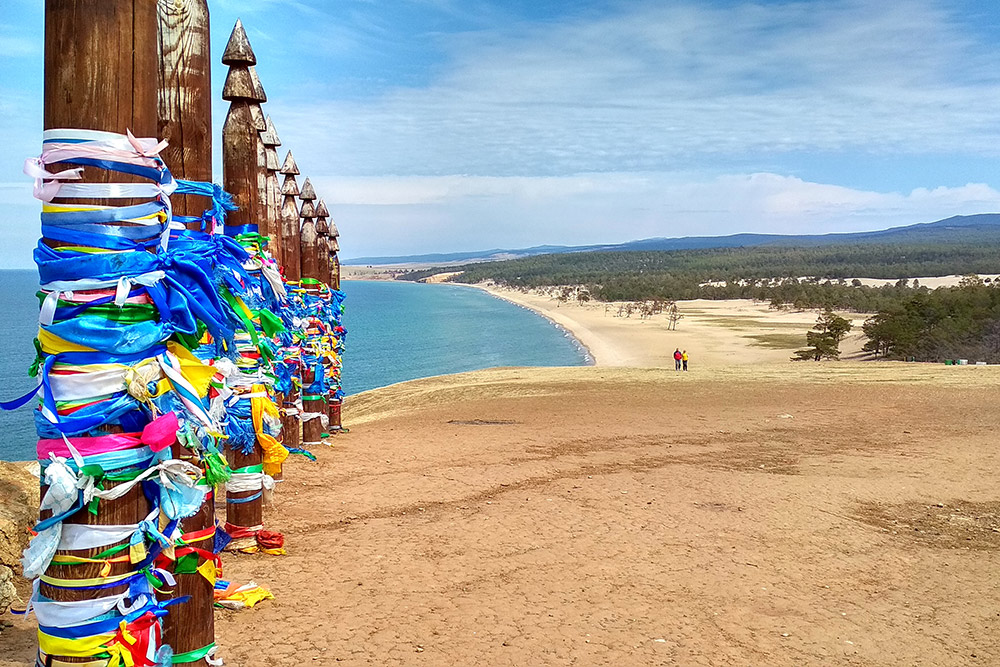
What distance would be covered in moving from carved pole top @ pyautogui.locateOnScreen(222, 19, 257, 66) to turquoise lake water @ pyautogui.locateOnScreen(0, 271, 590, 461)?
17.0m

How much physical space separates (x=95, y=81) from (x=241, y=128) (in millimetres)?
4067

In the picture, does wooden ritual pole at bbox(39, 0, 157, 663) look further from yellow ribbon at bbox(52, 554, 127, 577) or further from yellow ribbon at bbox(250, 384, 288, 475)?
yellow ribbon at bbox(250, 384, 288, 475)

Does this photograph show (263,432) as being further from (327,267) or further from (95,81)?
(327,267)

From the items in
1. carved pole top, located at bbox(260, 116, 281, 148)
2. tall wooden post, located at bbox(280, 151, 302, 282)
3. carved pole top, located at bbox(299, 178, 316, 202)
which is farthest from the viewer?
carved pole top, located at bbox(299, 178, 316, 202)

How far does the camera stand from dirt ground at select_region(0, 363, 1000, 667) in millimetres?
5734

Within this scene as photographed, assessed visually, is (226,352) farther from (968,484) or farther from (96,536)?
(968,484)

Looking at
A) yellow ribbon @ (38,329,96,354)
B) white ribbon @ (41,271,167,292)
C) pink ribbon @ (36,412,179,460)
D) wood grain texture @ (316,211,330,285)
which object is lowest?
pink ribbon @ (36,412,179,460)

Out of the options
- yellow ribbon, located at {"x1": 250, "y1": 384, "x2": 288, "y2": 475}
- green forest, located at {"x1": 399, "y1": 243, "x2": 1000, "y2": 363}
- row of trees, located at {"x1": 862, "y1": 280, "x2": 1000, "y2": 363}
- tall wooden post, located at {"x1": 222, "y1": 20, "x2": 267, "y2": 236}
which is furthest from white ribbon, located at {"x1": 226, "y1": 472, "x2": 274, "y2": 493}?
row of trees, located at {"x1": 862, "y1": 280, "x2": 1000, "y2": 363}

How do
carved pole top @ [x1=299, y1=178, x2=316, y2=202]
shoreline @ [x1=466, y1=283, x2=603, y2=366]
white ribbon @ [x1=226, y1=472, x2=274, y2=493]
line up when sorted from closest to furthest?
white ribbon @ [x1=226, y1=472, x2=274, y2=493] → carved pole top @ [x1=299, y1=178, x2=316, y2=202] → shoreline @ [x1=466, y1=283, x2=603, y2=366]

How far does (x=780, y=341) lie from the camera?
55812 millimetres

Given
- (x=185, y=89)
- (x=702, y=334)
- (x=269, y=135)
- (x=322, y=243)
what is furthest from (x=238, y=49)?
(x=702, y=334)

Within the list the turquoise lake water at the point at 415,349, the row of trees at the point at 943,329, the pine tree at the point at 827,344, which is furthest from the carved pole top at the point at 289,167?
the pine tree at the point at 827,344

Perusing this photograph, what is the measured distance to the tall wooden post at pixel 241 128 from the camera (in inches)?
247

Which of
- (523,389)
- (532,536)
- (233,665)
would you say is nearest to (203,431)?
(233,665)
